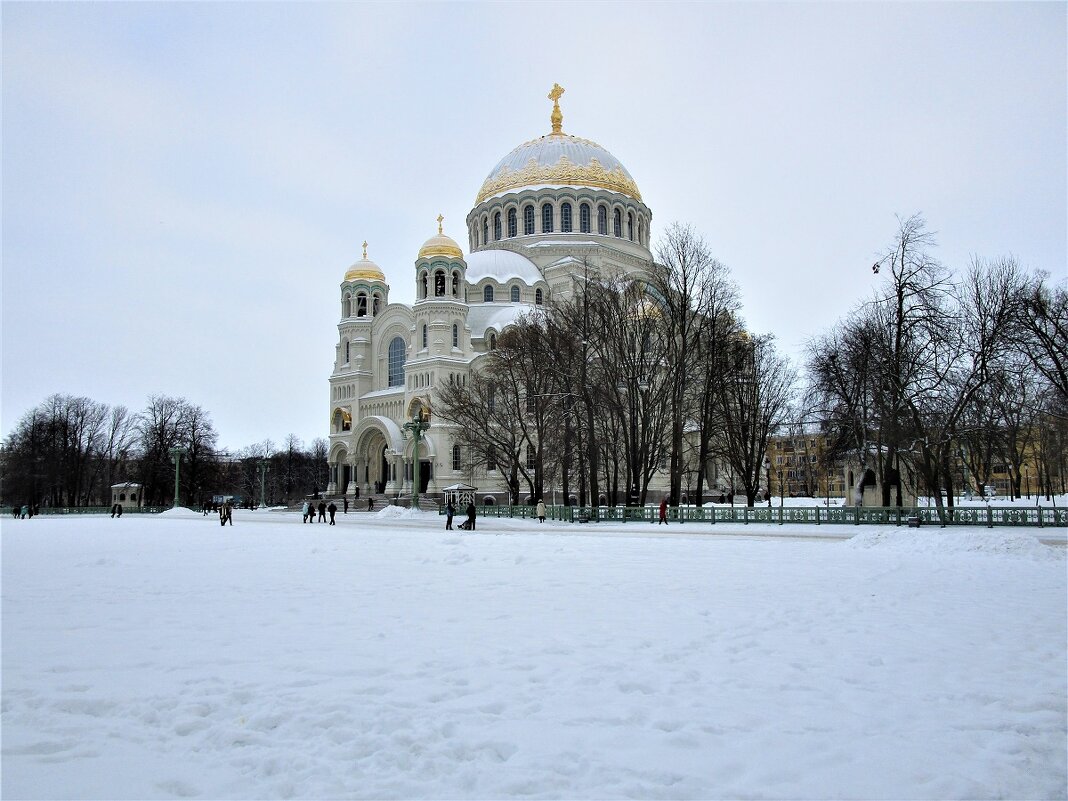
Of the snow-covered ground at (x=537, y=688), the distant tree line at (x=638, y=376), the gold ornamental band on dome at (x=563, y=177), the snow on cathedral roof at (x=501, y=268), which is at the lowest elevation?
the snow-covered ground at (x=537, y=688)

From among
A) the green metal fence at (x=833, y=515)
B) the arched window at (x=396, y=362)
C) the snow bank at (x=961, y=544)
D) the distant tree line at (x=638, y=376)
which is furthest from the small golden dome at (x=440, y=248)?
the snow bank at (x=961, y=544)

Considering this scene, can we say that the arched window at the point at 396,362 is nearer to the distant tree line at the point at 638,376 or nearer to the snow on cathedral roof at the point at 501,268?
the snow on cathedral roof at the point at 501,268

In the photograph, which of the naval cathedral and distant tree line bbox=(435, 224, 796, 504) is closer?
distant tree line bbox=(435, 224, 796, 504)

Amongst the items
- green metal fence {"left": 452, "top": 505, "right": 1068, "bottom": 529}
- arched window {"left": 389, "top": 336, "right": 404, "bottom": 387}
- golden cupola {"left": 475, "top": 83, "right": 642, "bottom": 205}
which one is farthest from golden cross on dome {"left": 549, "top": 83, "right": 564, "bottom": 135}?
green metal fence {"left": 452, "top": 505, "right": 1068, "bottom": 529}

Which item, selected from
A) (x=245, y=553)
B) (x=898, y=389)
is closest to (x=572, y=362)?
(x=898, y=389)

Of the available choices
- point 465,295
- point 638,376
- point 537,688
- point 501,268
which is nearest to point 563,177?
point 501,268

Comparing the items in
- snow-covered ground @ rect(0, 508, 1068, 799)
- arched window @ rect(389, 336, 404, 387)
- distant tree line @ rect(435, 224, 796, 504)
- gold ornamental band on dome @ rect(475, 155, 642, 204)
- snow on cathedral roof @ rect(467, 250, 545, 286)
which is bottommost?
snow-covered ground @ rect(0, 508, 1068, 799)

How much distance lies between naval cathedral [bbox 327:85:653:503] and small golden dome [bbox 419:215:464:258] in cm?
10

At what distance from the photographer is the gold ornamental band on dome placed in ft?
205

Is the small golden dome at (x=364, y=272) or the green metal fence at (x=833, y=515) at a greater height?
the small golden dome at (x=364, y=272)

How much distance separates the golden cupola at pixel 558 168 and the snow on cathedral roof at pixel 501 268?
6368mm

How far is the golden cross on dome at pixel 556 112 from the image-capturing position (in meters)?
68.9

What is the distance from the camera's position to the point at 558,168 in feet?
207

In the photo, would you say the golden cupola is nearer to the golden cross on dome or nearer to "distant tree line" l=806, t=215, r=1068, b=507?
the golden cross on dome
